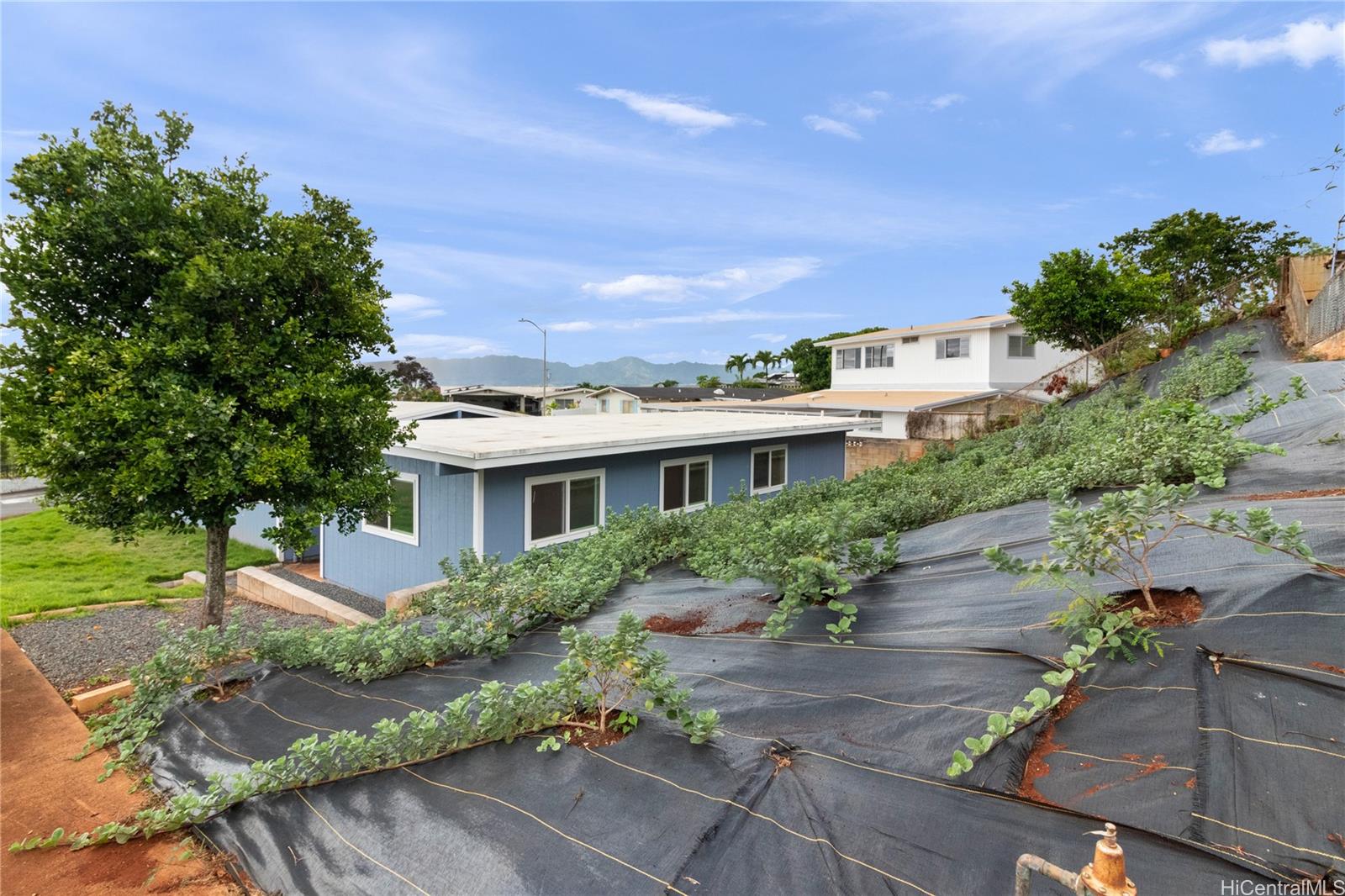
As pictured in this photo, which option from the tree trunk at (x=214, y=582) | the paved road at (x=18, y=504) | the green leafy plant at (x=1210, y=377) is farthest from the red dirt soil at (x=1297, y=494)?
the paved road at (x=18, y=504)

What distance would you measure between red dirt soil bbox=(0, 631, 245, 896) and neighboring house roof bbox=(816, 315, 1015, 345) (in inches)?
995

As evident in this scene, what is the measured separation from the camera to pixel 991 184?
1487 cm

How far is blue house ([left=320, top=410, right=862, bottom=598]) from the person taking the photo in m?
8.29

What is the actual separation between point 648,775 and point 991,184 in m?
16.2

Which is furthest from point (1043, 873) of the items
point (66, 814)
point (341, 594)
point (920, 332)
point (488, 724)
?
point (920, 332)

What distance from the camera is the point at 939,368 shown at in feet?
83.5

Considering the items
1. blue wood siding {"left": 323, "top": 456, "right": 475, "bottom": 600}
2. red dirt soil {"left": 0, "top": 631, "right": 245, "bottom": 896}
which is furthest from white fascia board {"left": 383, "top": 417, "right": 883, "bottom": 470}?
red dirt soil {"left": 0, "top": 631, "right": 245, "bottom": 896}

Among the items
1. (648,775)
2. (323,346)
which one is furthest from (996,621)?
(323,346)

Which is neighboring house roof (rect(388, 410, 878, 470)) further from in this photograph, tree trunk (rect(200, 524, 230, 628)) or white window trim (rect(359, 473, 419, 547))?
tree trunk (rect(200, 524, 230, 628))

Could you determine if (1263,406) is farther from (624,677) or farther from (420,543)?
(420,543)

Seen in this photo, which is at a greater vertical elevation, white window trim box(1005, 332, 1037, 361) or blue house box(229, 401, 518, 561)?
white window trim box(1005, 332, 1037, 361)

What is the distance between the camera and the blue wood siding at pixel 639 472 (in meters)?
8.41

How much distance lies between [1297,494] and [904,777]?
14.7ft

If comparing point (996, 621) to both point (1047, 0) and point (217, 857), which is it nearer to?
point (217, 857)
